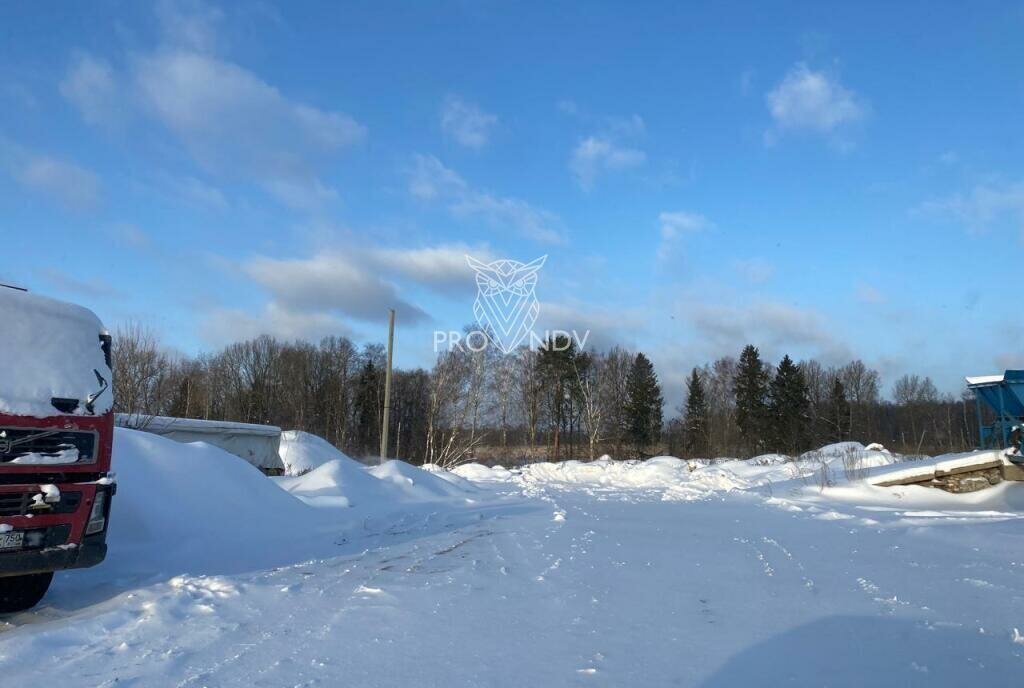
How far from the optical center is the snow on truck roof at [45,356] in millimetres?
5184

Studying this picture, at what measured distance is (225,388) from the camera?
6291 cm

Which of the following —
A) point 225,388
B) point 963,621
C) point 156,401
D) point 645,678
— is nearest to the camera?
point 645,678

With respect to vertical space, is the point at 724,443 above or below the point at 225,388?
below

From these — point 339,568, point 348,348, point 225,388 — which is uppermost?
point 348,348

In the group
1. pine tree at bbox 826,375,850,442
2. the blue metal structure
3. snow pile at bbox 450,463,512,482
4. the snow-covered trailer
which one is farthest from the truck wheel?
pine tree at bbox 826,375,850,442

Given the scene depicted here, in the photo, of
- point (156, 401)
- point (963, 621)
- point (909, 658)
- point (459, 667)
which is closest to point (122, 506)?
point (459, 667)

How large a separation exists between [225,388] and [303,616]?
6278 cm

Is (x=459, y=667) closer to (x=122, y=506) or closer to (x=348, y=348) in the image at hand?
(x=122, y=506)

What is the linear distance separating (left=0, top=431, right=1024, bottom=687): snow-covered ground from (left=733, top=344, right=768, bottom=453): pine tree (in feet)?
150

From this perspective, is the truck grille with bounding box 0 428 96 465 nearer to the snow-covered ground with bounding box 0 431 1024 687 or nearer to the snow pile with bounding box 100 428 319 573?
the snow-covered ground with bounding box 0 431 1024 687

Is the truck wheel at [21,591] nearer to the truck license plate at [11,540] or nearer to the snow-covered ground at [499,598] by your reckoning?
the snow-covered ground at [499,598]

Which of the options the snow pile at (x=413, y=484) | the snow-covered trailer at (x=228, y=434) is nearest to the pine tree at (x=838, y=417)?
the snow pile at (x=413, y=484)

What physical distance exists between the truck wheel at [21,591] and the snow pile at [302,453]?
19685 mm

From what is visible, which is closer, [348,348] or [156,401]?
[156,401]
